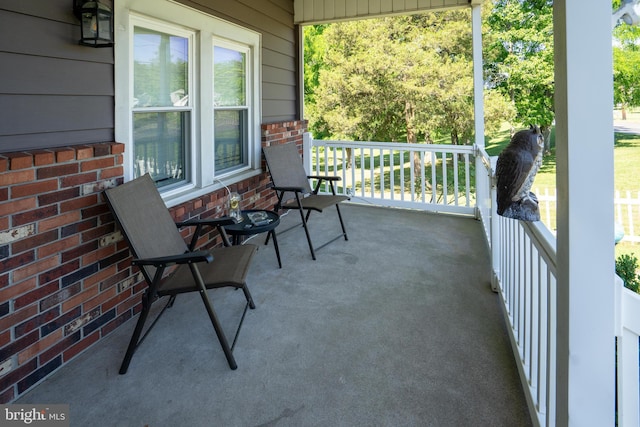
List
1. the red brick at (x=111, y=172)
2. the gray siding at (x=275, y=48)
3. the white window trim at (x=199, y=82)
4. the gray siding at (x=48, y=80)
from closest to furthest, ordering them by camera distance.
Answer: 1. the gray siding at (x=48, y=80)
2. the red brick at (x=111, y=172)
3. the white window trim at (x=199, y=82)
4. the gray siding at (x=275, y=48)

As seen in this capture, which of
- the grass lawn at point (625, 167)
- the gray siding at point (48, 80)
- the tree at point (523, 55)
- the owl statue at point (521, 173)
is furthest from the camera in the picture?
the tree at point (523, 55)

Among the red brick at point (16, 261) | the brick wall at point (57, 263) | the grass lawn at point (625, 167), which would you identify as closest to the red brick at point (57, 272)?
the brick wall at point (57, 263)

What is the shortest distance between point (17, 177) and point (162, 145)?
4.46ft

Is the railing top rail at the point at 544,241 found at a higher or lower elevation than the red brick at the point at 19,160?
lower

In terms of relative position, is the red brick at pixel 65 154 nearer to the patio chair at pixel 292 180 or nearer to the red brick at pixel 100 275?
the red brick at pixel 100 275

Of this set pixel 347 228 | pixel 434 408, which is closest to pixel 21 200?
pixel 434 408

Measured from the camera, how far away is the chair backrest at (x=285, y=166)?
4289 millimetres

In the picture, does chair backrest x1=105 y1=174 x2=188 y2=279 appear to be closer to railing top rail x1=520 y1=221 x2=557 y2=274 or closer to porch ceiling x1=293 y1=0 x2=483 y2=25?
railing top rail x1=520 y1=221 x2=557 y2=274

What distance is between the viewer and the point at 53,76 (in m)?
2.18

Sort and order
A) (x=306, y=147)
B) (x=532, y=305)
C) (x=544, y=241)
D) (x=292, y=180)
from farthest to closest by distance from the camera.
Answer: (x=306, y=147)
(x=292, y=180)
(x=532, y=305)
(x=544, y=241)

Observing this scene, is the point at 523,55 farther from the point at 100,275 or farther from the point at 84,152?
the point at 100,275

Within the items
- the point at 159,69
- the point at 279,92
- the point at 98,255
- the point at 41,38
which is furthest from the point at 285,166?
the point at 41,38

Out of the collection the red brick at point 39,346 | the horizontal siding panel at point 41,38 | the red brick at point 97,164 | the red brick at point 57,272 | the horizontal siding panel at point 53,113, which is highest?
the horizontal siding panel at point 41,38

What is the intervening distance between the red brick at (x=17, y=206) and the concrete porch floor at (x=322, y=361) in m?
0.83
